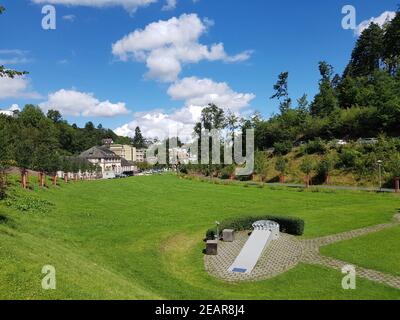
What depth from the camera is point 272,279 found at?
17969 mm

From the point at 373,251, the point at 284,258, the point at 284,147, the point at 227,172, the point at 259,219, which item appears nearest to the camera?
the point at 284,258

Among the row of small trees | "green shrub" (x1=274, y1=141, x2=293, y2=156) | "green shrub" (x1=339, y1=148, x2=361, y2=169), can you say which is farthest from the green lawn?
"green shrub" (x1=274, y1=141, x2=293, y2=156)

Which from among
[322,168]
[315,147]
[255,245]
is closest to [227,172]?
[315,147]

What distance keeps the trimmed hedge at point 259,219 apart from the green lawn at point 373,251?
3.38 meters

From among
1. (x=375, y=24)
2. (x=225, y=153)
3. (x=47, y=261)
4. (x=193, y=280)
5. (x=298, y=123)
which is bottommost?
(x=193, y=280)

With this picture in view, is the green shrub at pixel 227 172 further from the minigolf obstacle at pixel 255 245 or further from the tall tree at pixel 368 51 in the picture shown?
the minigolf obstacle at pixel 255 245

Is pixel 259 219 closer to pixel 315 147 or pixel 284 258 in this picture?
pixel 284 258

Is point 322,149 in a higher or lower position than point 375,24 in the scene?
lower


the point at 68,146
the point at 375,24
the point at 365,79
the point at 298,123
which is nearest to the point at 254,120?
the point at 298,123

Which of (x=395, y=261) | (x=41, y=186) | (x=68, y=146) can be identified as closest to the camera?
(x=395, y=261)

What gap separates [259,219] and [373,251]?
8310 millimetres

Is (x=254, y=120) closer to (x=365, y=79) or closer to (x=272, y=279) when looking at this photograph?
(x=365, y=79)

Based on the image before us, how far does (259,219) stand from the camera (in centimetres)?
2795

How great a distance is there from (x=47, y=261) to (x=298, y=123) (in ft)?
276
